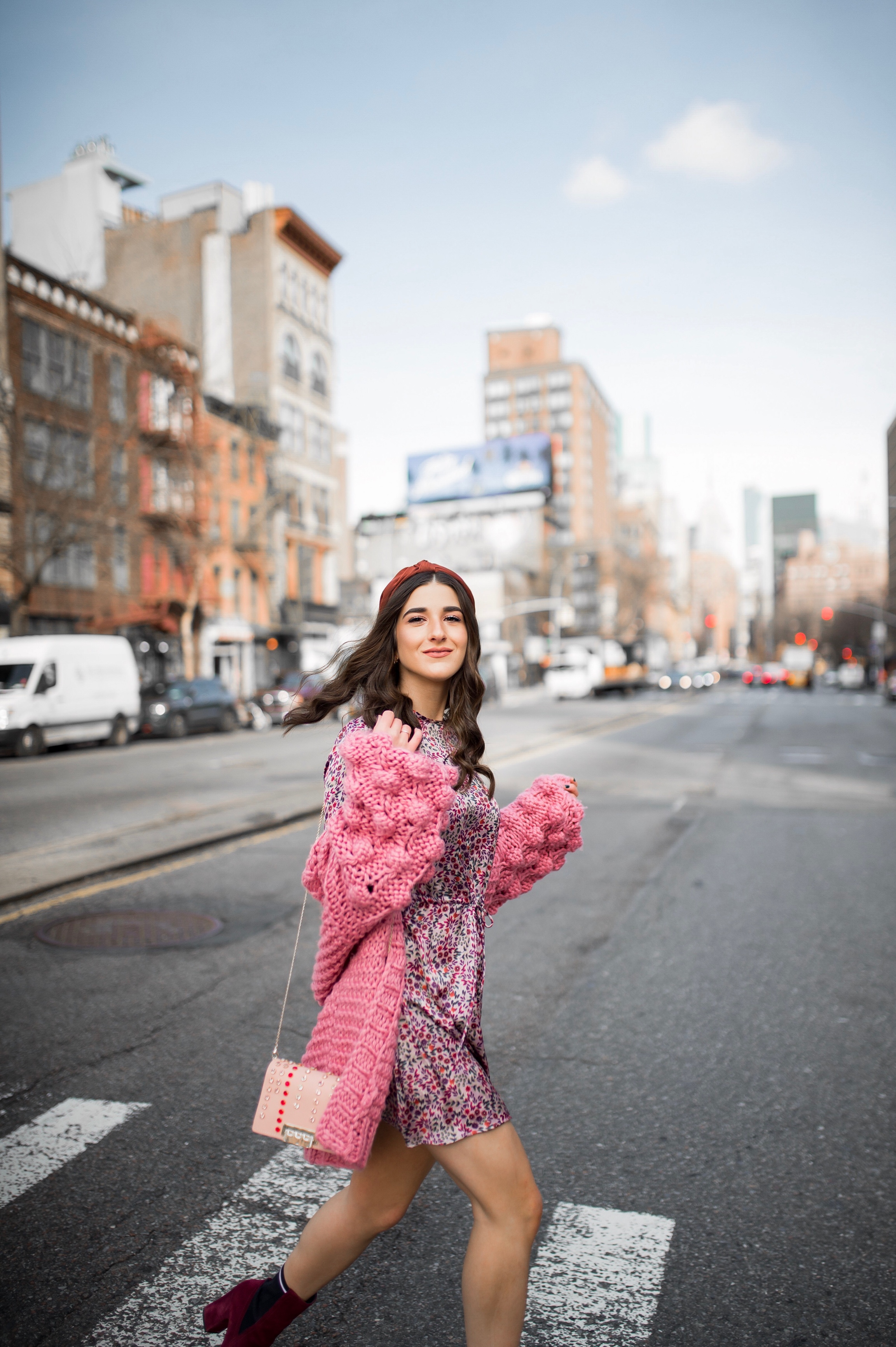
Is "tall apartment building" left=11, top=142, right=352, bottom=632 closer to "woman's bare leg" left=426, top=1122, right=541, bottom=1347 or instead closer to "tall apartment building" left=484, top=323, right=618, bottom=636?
"woman's bare leg" left=426, top=1122, right=541, bottom=1347

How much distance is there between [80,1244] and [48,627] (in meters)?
32.1

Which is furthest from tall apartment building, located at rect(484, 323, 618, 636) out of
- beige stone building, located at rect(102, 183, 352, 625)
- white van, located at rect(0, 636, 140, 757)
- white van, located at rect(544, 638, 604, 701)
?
white van, located at rect(0, 636, 140, 757)

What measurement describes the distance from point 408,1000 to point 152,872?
659 cm

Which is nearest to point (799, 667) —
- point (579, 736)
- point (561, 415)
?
point (579, 736)

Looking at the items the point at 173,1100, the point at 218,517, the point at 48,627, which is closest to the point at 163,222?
the point at 218,517

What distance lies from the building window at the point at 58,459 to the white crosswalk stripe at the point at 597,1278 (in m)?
26.5

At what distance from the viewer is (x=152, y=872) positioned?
8.35 m

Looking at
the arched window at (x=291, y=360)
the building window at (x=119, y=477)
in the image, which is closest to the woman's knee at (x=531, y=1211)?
the building window at (x=119, y=477)

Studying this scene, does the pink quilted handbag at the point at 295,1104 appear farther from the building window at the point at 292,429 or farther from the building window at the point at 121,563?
the building window at the point at 292,429

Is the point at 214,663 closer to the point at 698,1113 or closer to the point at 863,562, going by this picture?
the point at 698,1113

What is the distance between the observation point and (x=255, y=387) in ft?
165

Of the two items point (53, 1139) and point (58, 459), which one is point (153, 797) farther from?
point (58, 459)

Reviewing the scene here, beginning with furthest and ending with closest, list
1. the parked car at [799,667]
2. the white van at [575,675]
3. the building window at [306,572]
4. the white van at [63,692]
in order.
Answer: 1. the parked car at [799,667]
2. the building window at [306,572]
3. the white van at [575,675]
4. the white van at [63,692]

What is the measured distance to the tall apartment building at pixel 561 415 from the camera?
132 meters
